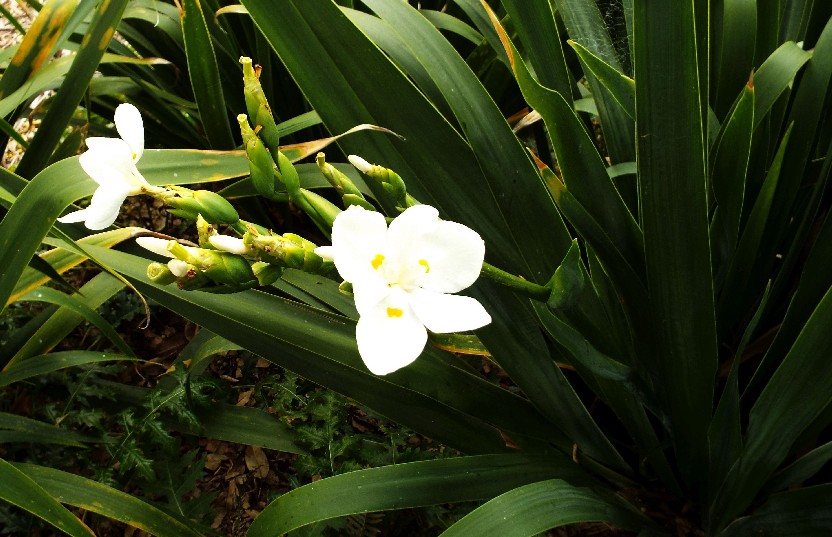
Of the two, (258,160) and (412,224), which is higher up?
(258,160)

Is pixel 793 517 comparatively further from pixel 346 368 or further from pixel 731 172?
pixel 346 368

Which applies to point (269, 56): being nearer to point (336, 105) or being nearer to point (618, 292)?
point (336, 105)

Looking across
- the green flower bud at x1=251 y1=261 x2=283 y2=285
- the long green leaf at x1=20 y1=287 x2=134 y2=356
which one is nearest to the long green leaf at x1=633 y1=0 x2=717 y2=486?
the green flower bud at x1=251 y1=261 x2=283 y2=285

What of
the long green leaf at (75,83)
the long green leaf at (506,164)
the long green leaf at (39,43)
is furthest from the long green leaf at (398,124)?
the long green leaf at (39,43)

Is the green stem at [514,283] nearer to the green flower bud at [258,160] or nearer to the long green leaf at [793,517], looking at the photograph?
the green flower bud at [258,160]

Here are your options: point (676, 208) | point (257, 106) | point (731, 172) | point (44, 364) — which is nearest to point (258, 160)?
point (257, 106)

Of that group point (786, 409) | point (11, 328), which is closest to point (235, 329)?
point (786, 409)

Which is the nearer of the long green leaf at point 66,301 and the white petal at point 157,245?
the white petal at point 157,245
